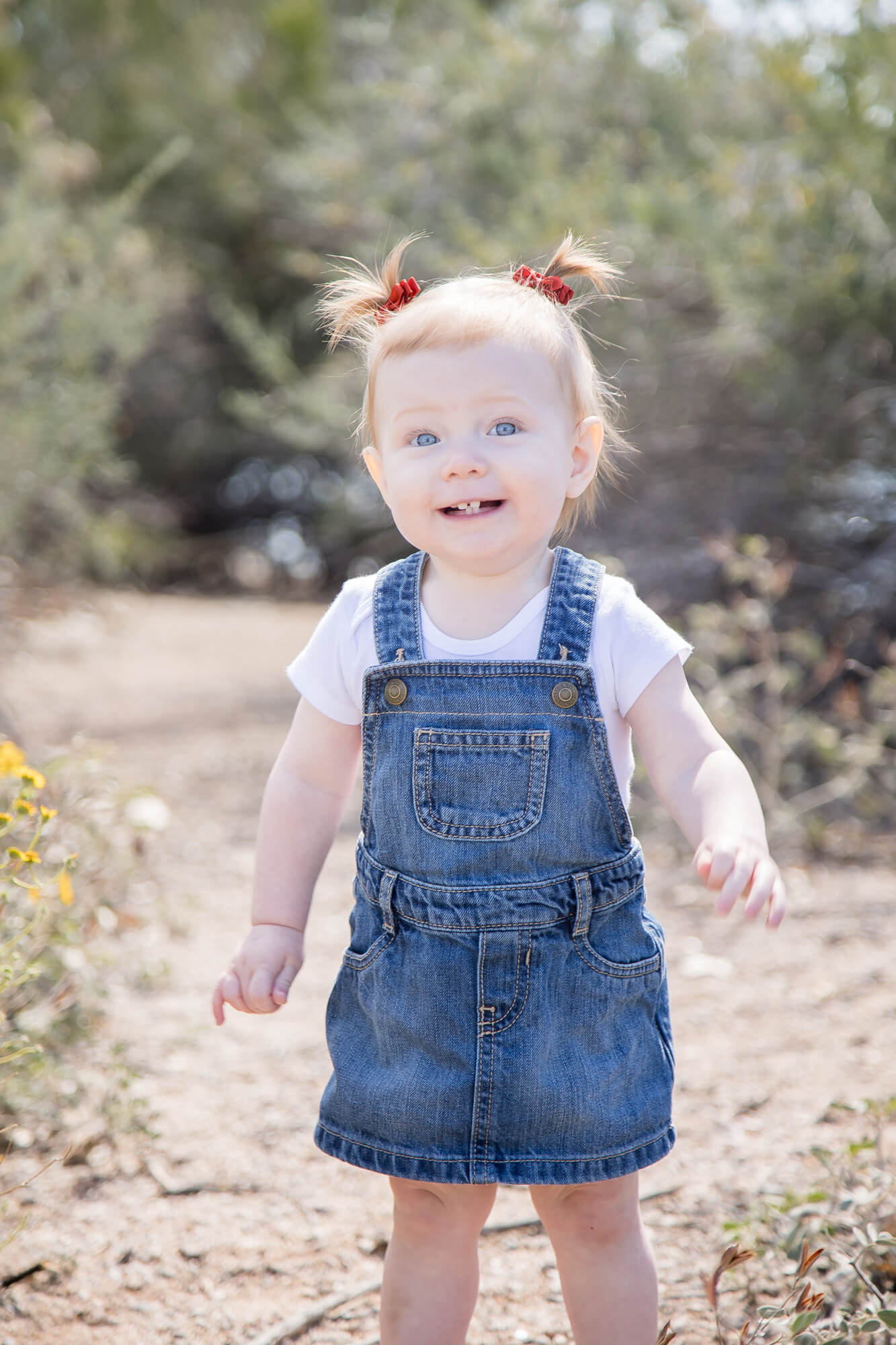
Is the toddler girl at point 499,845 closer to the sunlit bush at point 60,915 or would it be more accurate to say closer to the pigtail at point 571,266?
the pigtail at point 571,266

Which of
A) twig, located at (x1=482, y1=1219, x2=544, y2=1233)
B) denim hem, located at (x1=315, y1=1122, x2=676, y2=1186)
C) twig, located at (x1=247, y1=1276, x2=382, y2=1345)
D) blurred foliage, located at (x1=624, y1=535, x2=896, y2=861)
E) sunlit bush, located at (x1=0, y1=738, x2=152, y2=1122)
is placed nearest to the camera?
denim hem, located at (x1=315, y1=1122, x2=676, y2=1186)

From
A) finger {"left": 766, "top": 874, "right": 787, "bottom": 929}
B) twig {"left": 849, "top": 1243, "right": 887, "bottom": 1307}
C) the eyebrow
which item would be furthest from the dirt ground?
the eyebrow

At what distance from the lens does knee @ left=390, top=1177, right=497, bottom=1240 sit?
1.44 meters

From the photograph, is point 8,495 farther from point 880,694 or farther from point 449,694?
point 449,694

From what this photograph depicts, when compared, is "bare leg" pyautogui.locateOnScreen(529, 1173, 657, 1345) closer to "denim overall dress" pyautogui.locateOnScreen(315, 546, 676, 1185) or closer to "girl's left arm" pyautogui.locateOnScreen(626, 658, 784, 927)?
"denim overall dress" pyautogui.locateOnScreen(315, 546, 676, 1185)

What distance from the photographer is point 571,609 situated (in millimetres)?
1475

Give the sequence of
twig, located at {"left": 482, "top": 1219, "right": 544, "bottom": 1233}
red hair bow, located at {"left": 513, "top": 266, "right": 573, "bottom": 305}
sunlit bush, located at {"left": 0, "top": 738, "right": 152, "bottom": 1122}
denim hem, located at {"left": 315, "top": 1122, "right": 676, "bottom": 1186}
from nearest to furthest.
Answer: denim hem, located at {"left": 315, "top": 1122, "right": 676, "bottom": 1186} < red hair bow, located at {"left": 513, "top": 266, "right": 573, "bottom": 305} < twig, located at {"left": 482, "top": 1219, "right": 544, "bottom": 1233} < sunlit bush, located at {"left": 0, "top": 738, "right": 152, "bottom": 1122}

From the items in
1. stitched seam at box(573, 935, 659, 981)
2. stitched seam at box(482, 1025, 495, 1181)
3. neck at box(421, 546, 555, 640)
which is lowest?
stitched seam at box(482, 1025, 495, 1181)

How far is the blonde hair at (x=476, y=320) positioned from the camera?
145 centimetres

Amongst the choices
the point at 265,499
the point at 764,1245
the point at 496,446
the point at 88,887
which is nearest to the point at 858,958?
the point at 764,1245

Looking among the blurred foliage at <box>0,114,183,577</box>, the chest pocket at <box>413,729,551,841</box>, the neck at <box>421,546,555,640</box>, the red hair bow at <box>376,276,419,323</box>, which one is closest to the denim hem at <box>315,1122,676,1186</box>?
the chest pocket at <box>413,729,551,841</box>

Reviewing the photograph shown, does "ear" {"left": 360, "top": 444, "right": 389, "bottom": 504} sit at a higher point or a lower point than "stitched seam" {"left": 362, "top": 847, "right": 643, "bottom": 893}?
higher

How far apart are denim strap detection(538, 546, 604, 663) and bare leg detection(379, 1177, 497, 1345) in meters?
0.65

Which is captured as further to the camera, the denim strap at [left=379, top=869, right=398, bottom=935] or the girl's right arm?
the girl's right arm
